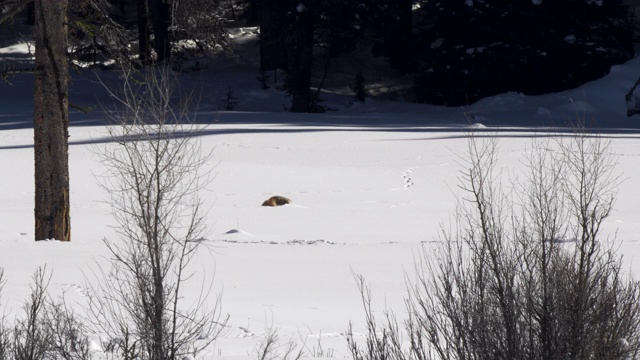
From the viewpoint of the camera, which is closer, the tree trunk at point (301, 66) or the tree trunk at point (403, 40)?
the tree trunk at point (301, 66)

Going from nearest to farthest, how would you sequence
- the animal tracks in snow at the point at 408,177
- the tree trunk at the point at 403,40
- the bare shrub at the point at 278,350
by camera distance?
1. the bare shrub at the point at 278,350
2. the animal tracks in snow at the point at 408,177
3. the tree trunk at the point at 403,40

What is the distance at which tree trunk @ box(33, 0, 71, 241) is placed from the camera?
11.2 meters

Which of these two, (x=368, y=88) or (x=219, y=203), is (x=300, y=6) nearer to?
(x=368, y=88)

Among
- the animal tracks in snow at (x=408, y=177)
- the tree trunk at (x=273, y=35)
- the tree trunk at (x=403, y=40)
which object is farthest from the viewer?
the tree trunk at (x=403, y=40)

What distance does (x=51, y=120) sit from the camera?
11.4 meters

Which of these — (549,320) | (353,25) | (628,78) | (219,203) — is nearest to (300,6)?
(353,25)

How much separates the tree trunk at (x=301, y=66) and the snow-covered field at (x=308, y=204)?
253 cm

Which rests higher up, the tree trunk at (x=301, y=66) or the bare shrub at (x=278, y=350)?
the tree trunk at (x=301, y=66)

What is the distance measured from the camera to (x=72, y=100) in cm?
3030

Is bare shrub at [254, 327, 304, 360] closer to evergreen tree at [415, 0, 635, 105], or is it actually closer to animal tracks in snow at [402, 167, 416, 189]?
animal tracks in snow at [402, 167, 416, 189]

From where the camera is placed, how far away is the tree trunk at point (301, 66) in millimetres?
28219

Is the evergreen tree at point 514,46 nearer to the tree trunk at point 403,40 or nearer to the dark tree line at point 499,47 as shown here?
the dark tree line at point 499,47

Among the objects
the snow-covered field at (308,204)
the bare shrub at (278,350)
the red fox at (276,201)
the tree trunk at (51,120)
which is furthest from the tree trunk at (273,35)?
the bare shrub at (278,350)

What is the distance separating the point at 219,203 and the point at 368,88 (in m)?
21.5
